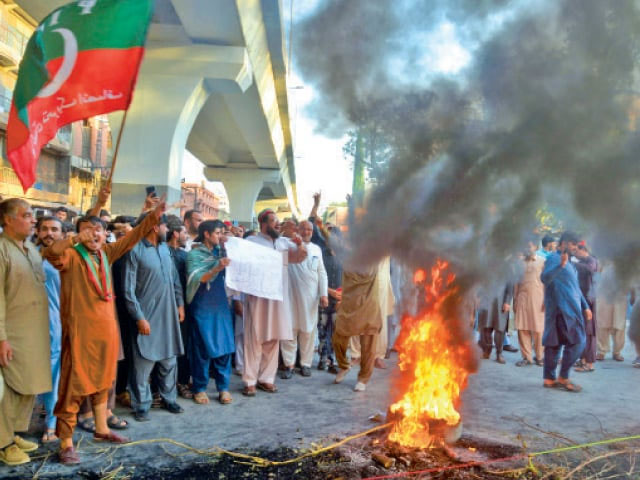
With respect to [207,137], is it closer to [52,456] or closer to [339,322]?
[339,322]

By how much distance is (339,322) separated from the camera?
6051mm

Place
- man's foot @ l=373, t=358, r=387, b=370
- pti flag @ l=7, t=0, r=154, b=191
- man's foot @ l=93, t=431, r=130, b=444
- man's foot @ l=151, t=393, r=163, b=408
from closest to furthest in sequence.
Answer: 1. man's foot @ l=93, t=431, r=130, b=444
2. pti flag @ l=7, t=0, r=154, b=191
3. man's foot @ l=151, t=393, r=163, b=408
4. man's foot @ l=373, t=358, r=387, b=370

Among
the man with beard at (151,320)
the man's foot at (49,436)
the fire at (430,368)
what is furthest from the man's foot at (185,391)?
the fire at (430,368)

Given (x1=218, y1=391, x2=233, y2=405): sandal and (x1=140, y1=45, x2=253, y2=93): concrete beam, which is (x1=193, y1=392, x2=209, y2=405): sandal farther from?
(x1=140, y1=45, x2=253, y2=93): concrete beam

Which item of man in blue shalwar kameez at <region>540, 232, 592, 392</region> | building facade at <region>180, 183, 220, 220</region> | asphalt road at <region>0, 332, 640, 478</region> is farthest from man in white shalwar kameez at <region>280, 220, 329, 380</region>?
building facade at <region>180, 183, 220, 220</region>

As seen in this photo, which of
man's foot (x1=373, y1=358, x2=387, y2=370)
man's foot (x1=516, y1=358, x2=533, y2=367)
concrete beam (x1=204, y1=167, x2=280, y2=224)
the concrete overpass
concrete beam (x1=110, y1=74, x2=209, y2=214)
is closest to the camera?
man's foot (x1=373, y1=358, x2=387, y2=370)

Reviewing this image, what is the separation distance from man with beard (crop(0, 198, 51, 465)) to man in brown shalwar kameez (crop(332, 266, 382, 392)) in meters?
3.21

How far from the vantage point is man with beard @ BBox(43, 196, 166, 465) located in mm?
3703

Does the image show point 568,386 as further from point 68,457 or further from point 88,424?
point 68,457

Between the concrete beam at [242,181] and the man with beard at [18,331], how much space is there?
21.3m

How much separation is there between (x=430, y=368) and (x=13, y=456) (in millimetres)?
3187

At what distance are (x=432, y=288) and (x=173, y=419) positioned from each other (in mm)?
2614

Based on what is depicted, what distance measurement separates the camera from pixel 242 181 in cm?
2528

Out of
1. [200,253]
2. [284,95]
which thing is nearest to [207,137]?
[284,95]
